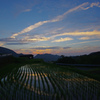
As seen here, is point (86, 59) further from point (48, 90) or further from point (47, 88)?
point (48, 90)

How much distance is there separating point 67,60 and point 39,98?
73.5 ft

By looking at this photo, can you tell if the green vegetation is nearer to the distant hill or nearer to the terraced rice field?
the terraced rice field

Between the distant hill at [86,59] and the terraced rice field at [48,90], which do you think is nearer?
the terraced rice field at [48,90]

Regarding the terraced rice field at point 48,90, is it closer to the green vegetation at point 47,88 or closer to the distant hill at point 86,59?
the green vegetation at point 47,88

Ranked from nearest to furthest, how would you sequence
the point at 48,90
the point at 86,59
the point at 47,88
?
the point at 48,90 < the point at 47,88 < the point at 86,59

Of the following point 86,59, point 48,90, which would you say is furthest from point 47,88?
point 86,59

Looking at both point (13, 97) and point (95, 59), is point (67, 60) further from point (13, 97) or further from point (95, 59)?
point (13, 97)

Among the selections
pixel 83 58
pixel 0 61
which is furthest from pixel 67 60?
pixel 0 61

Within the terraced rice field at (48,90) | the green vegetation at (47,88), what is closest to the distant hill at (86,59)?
the green vegetation at (47,88)

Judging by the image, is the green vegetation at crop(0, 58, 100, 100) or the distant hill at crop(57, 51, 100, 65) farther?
the distant hill at crop(57, 51, 100, 65)

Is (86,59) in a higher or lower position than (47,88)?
lower

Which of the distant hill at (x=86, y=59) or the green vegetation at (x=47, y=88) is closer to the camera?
the green vegetation at (x=47, y=88)

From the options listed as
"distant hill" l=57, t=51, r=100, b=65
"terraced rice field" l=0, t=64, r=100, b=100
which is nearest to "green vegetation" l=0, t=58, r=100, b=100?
"terraced rice field" l=0, t=64, r=100, b=100

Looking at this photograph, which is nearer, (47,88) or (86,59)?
(47,88)
